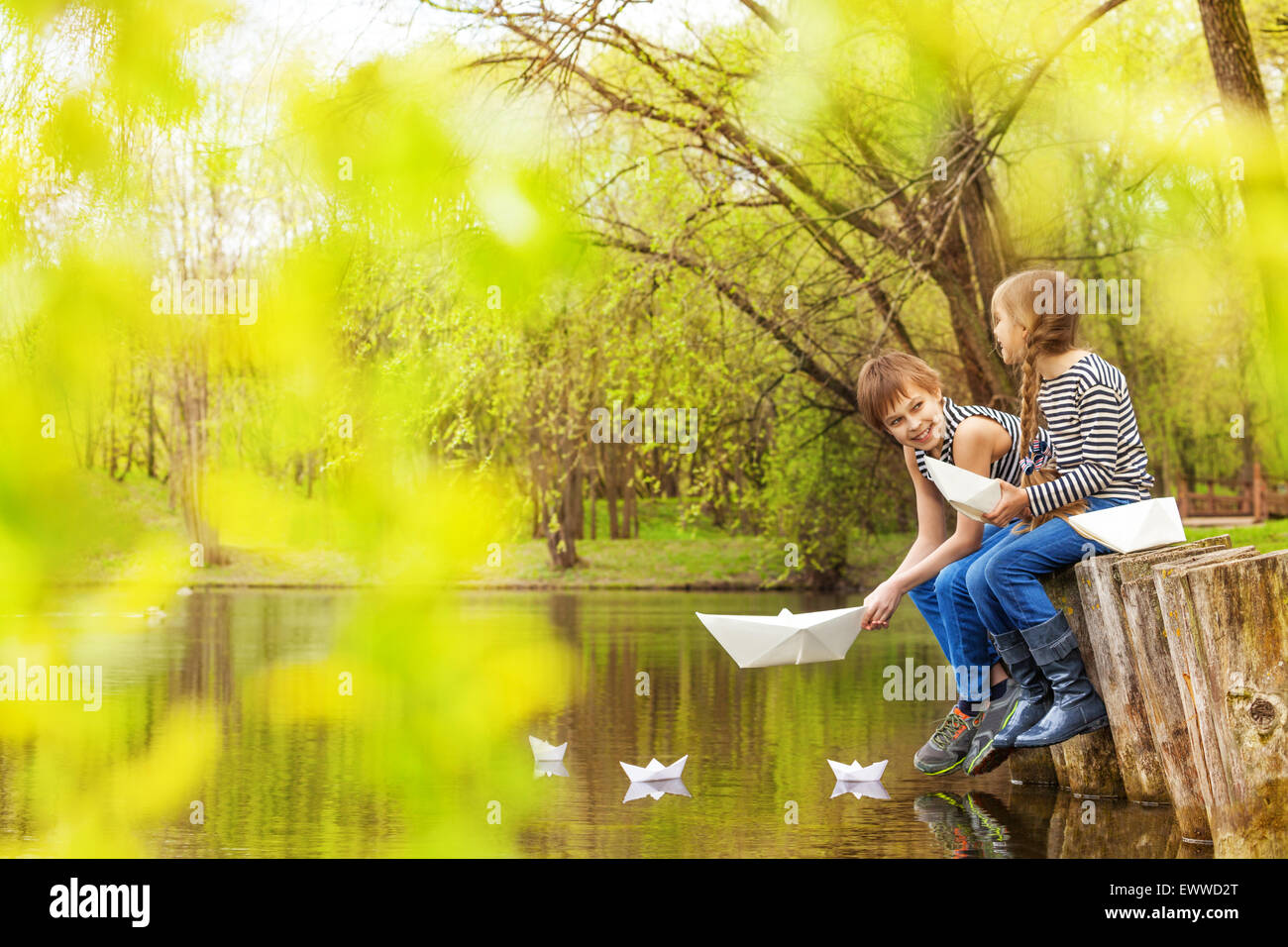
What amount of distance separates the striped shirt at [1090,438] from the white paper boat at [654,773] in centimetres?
130

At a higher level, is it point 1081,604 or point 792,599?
point 792,599

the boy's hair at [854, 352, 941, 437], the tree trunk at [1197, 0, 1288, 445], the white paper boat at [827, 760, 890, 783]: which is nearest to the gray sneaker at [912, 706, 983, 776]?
the white paper boat at [827, 760, 890, 783]

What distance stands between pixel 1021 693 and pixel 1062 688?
13 centimetres

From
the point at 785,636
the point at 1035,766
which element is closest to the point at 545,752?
the point at 785,636

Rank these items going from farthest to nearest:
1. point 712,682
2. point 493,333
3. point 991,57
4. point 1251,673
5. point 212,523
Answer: point 212,523 < point 493,333 < point 991,57 < point 712,682 < point 1251,673

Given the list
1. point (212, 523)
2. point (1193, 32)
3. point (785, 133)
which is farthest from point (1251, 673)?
point (212, 523)

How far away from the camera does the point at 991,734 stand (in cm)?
370

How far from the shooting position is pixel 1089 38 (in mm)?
9625

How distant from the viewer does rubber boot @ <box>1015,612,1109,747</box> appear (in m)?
3.46

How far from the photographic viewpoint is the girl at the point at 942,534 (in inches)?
142

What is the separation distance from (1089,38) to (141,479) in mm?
14364

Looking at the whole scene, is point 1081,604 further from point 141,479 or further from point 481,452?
point 141,479

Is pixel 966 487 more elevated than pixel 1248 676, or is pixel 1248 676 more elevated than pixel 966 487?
pixel 966 487

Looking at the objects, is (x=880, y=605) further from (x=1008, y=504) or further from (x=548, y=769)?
(x=548, y=769)
